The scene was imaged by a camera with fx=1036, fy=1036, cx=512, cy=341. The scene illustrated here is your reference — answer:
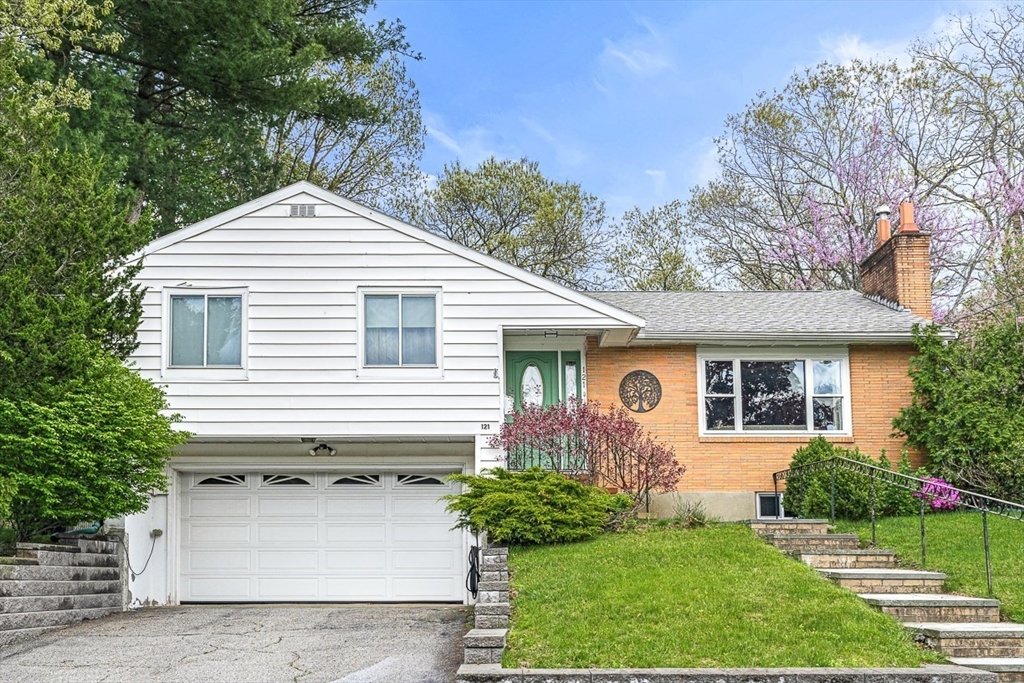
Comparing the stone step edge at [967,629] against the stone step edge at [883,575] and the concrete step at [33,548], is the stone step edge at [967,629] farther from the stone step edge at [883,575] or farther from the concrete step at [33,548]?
the concrete step at [33,548]

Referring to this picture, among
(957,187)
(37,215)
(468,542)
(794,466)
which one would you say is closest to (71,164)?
(37,215)

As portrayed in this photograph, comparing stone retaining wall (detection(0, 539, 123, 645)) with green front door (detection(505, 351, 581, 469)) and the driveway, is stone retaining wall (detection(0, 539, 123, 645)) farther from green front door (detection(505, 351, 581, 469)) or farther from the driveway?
green front door (detection(505, 351, 581, 469))

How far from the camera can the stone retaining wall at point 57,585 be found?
448 inches

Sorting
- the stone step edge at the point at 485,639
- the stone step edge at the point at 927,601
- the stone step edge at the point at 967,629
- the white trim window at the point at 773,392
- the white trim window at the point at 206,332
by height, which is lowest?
the stone step edge at the point at 967,629

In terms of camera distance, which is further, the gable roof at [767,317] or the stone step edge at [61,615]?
the gable roof at [767,317]

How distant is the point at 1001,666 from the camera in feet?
29.8

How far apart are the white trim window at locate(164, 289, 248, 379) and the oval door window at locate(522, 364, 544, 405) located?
176 inches

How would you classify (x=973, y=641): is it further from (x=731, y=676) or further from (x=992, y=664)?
(x=731, y=676)

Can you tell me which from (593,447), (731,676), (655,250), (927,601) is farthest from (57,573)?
(655,250)

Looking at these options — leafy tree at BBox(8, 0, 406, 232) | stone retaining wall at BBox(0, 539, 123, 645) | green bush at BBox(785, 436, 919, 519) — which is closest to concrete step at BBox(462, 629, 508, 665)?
stone retaining wall at BBox(0, 539, 123, 645)

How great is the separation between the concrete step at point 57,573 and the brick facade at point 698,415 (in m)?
7.67

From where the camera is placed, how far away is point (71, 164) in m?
13.0

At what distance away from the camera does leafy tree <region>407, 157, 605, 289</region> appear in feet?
99.5

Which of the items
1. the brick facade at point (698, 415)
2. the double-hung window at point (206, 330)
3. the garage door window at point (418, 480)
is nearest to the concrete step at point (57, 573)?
the double-hung window at point (206, 330)
